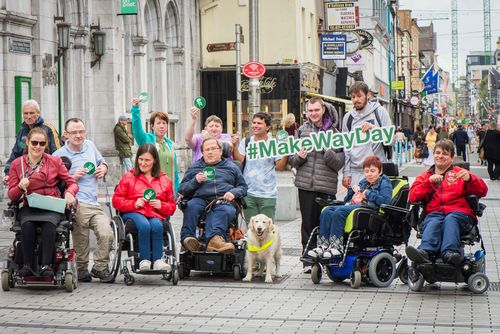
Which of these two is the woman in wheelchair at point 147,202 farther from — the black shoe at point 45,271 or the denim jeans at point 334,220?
the denim jeans at point 334,220

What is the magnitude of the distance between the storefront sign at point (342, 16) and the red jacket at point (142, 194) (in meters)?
32.6

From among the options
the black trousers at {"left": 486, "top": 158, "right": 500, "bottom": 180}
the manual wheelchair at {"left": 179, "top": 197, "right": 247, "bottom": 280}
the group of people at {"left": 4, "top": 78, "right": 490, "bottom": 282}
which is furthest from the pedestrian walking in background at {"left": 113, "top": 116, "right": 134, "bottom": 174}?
the manual wheelchair at {"left": 179, "top": 197, "right": 247, "bottom": 280}

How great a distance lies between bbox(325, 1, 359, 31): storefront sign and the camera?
43.1 meters

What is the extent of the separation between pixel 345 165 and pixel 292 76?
2727 centimetres

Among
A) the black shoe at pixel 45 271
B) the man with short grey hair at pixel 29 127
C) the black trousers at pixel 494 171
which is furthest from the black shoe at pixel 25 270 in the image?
the black trousers at pixel 494 171

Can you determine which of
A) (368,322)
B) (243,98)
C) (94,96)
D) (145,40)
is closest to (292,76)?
(243,98)

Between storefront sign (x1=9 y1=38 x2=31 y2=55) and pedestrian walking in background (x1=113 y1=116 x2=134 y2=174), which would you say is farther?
pedestrian walking in background (x1=113 y1=116 x2=134 y2=174)

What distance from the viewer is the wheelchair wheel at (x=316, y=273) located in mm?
11094

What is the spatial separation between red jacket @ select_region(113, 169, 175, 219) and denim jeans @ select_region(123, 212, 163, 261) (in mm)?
86

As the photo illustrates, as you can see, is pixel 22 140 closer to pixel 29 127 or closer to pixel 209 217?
pixel 29 127

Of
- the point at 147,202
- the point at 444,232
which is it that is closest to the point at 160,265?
the point at 147,202

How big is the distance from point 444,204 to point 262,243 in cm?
190

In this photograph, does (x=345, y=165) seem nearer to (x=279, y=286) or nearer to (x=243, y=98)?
(x=279, y=286)

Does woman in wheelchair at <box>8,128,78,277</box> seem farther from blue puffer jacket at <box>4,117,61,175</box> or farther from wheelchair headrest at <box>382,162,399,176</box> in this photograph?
wheelchair headrest at <box>382,162,399,176</box>
